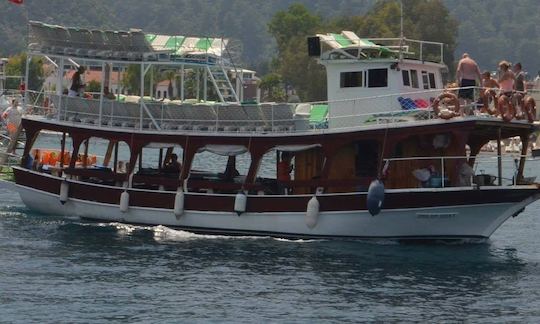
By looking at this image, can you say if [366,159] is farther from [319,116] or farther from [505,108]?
[505,108]

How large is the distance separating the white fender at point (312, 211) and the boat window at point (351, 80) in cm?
412

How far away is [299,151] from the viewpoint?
136ft

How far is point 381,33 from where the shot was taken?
5281 inches

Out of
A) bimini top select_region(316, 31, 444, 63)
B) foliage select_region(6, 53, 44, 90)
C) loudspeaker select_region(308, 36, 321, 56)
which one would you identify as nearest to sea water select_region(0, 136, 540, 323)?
bimini top select_region(316, 31, 444, 63)

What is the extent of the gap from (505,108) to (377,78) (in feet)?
15.9

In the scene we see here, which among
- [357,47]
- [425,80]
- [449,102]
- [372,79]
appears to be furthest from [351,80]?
[449,102]

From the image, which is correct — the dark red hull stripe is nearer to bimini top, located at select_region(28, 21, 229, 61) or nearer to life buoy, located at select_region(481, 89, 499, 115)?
life buoy, located at select_region(481, 89, 499, 115)

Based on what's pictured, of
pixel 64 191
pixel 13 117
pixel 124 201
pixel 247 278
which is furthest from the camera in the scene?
pixel 13 117

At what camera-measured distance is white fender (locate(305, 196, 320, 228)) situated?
40.0 metres

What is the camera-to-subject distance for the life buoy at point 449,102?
3822cm

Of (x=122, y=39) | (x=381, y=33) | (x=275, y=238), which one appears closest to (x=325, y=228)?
(x=275, y=238)

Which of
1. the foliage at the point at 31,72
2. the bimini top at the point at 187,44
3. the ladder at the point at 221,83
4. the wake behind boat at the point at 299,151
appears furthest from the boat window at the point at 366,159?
the foliage at the point at 31,72

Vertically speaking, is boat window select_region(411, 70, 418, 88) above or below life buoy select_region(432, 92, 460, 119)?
above

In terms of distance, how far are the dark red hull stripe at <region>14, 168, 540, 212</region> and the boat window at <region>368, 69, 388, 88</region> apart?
3983 mm
